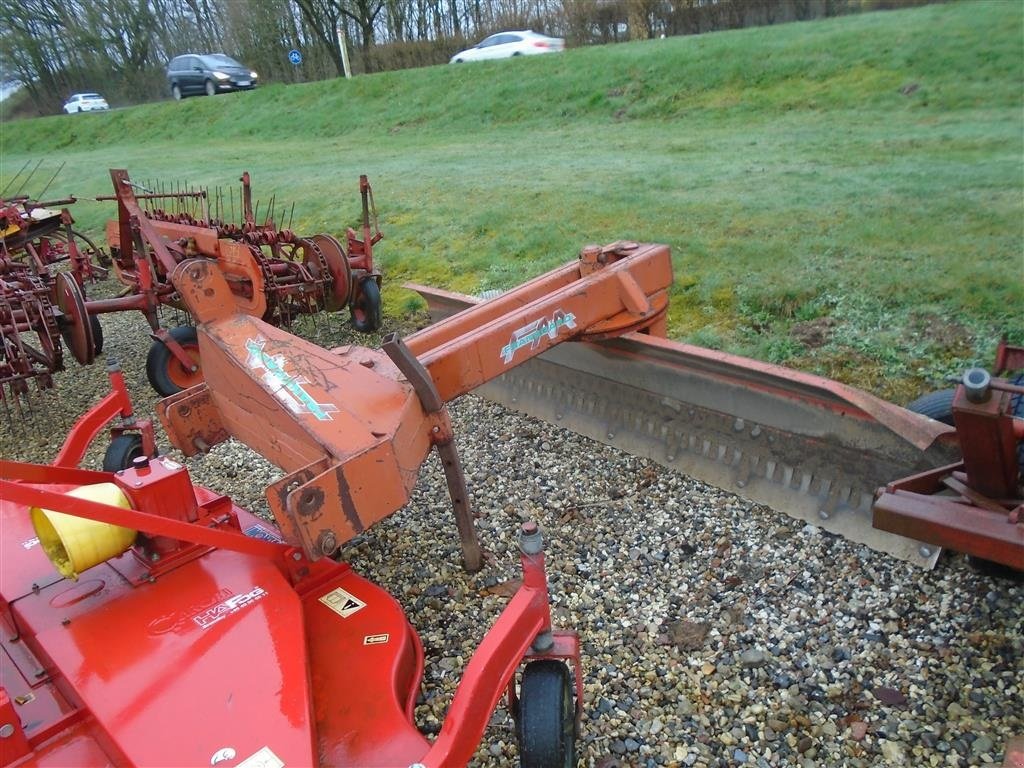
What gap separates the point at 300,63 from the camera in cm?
3170

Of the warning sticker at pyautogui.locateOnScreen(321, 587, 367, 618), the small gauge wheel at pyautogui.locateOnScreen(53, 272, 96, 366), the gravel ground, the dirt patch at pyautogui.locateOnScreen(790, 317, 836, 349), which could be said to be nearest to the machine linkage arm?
the warning sticker at pyautogui.locateOnScreen(321, 587, 367, 618)

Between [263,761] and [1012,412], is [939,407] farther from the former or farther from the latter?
[263,761]

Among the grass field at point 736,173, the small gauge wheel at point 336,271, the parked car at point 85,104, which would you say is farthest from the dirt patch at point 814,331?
the parked car at point 85,104

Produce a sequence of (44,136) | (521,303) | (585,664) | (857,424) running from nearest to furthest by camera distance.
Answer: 1. (585,664)
2. (857,424)
3. (521,303)
4. (44,136)

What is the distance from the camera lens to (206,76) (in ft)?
87.7

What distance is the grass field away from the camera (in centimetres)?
521

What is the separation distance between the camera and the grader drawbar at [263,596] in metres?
2.09

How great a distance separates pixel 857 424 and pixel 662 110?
39.9 feet

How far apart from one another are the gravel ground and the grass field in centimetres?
150

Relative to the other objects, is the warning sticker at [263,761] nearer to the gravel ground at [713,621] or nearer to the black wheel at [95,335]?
the gravel ground at [713,621]

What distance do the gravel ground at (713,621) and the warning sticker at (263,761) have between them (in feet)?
3.00

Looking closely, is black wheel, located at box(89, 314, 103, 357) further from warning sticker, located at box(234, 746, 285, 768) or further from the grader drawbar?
warning sticker, located at box(234, 746, 285, 768)

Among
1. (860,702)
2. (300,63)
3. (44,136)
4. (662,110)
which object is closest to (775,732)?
(860,702)

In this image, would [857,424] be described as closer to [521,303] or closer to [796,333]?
[521,303]
